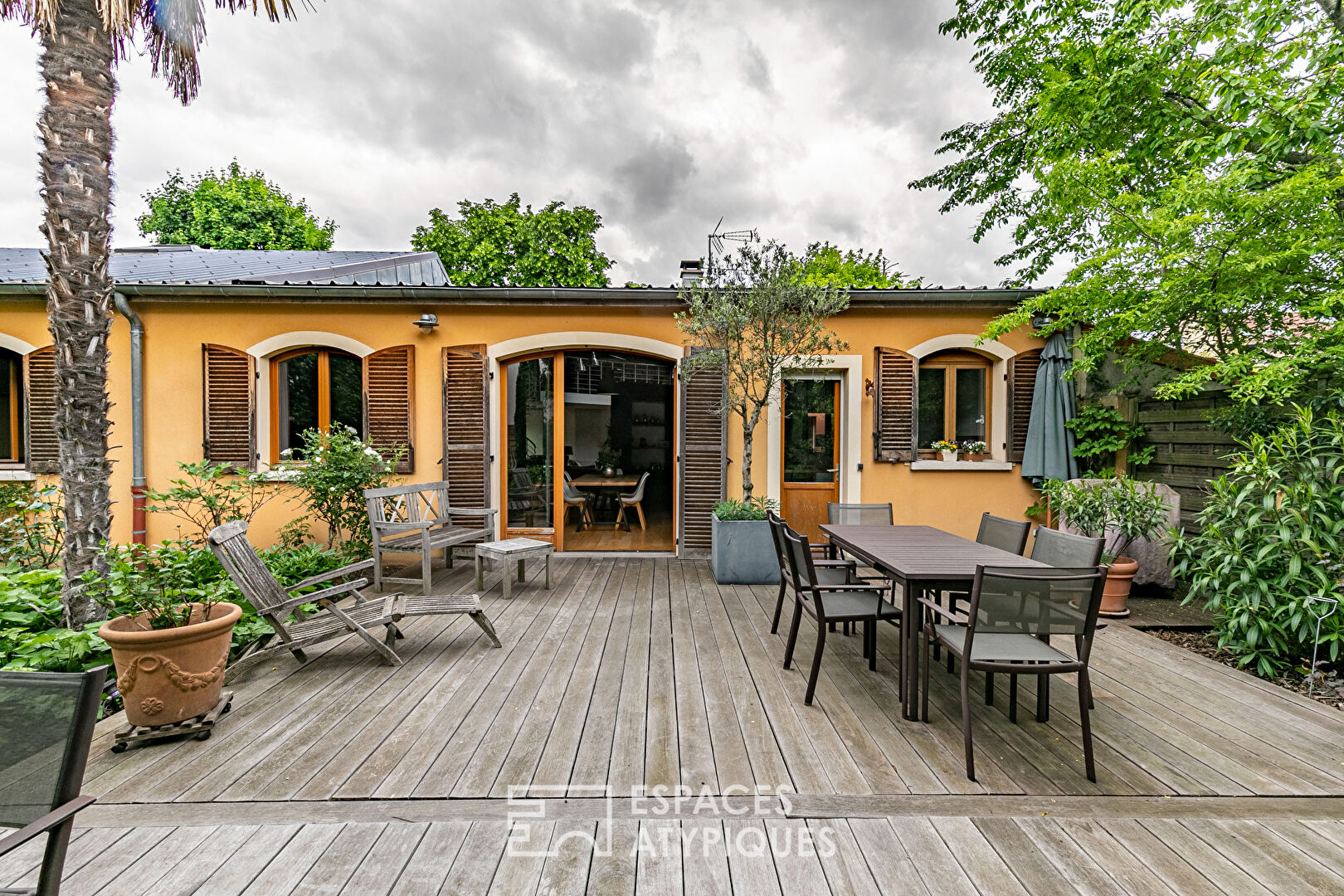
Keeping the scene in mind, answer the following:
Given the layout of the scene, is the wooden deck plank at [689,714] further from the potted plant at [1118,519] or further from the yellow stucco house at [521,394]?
the potted plant at [1118,519]

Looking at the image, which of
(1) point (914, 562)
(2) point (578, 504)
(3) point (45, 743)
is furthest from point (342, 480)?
(1) point (914, 562)

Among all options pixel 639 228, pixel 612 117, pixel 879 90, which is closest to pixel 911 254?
pixel 639 228

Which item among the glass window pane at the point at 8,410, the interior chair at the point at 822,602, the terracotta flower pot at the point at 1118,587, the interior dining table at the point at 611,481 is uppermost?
the glass window pane at the point at 8,410

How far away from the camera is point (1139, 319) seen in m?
4.44

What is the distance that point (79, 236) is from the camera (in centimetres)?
301

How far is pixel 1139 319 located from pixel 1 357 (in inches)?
433

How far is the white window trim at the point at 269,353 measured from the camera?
5891 millimetres

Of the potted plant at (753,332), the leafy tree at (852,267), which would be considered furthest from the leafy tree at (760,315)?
the leafy tree at (852,267)

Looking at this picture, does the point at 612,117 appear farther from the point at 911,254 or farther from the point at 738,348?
the point at 911,254

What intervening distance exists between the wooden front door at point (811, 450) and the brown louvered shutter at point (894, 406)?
41cm

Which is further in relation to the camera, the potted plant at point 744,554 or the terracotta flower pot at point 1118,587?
the potted plant at point 744,554

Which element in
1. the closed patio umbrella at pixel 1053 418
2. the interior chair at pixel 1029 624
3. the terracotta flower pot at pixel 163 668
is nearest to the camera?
the interior chair at pixel 1029 624

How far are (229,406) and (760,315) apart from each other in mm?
5595

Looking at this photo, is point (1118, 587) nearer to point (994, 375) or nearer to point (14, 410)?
point (994, 375)
